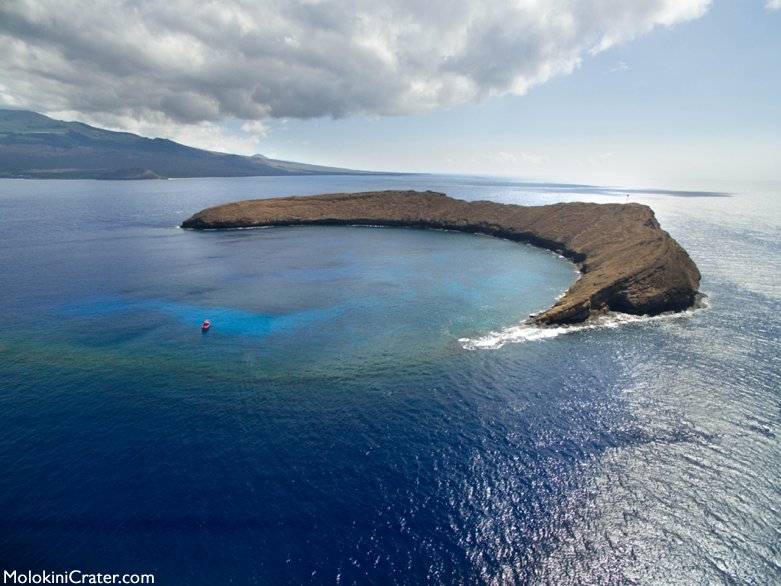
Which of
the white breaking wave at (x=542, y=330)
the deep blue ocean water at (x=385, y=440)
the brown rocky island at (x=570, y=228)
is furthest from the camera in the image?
the brown rocky island at (x=570, y=228)

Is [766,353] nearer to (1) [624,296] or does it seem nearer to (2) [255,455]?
(1) [624,296]

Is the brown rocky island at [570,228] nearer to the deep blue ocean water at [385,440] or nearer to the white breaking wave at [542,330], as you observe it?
the white breaking wave at [542,330]

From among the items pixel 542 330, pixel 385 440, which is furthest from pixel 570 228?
pixel 385 440

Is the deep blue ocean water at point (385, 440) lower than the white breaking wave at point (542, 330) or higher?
lower

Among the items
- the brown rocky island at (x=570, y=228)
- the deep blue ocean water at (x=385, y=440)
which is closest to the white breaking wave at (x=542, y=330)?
the deep blue ocean water at (x=385, y=440)

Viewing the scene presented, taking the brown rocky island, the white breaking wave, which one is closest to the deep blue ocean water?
the white breaking wave

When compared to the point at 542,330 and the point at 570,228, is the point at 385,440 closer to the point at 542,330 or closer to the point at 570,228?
the point at 542,330

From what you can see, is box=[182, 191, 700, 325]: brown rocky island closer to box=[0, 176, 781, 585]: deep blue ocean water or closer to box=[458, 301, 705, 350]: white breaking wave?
box=[458, 301, 705, 350]: white breaking wave
